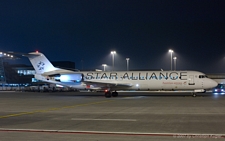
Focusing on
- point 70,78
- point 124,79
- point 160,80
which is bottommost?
point 160,80

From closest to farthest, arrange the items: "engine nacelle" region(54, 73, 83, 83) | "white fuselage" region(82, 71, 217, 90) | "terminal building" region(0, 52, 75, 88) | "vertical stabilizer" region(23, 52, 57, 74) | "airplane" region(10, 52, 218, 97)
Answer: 1. "white fuselage" region(82, 71, 217, 90)
2. "airplane" region(10, 52, 218, 97)
3. "engine nacelle" region(54, 73, 83, 83)
4. "vertical stabilizer" region(23, 52, 57, 74)
5. "terminal building" region(0, 52, 75, 88)

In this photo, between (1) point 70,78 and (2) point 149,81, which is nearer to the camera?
(2) point 149,81

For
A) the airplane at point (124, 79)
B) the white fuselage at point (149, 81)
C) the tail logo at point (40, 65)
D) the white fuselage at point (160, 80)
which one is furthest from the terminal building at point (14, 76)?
the white fuselage at point (160, 80)

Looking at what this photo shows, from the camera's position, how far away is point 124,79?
135 feet

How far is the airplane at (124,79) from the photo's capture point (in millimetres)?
38656

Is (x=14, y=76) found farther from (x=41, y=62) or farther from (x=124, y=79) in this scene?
(x=124, y=79)

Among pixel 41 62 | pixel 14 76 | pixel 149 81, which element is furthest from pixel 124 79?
pixel 14 76

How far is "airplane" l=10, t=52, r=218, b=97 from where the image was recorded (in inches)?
1522

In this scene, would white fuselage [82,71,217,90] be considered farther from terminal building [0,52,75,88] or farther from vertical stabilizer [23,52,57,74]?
terminal building [0,52,75,88]

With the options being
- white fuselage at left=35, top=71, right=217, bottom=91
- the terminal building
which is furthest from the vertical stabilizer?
the terminal building

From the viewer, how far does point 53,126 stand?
13234mm

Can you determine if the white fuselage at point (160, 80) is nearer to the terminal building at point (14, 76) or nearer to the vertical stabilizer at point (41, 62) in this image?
the vertical stabilizer at point (41, 62)

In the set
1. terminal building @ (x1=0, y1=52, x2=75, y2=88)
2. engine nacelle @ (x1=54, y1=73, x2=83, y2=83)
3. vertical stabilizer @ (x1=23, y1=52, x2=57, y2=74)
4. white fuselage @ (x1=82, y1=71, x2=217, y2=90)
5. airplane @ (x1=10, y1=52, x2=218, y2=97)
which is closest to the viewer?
white fuselage @ (x1=82, y1=71, x2=217, y2=90)

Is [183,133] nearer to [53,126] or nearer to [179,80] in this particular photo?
[53,126]
